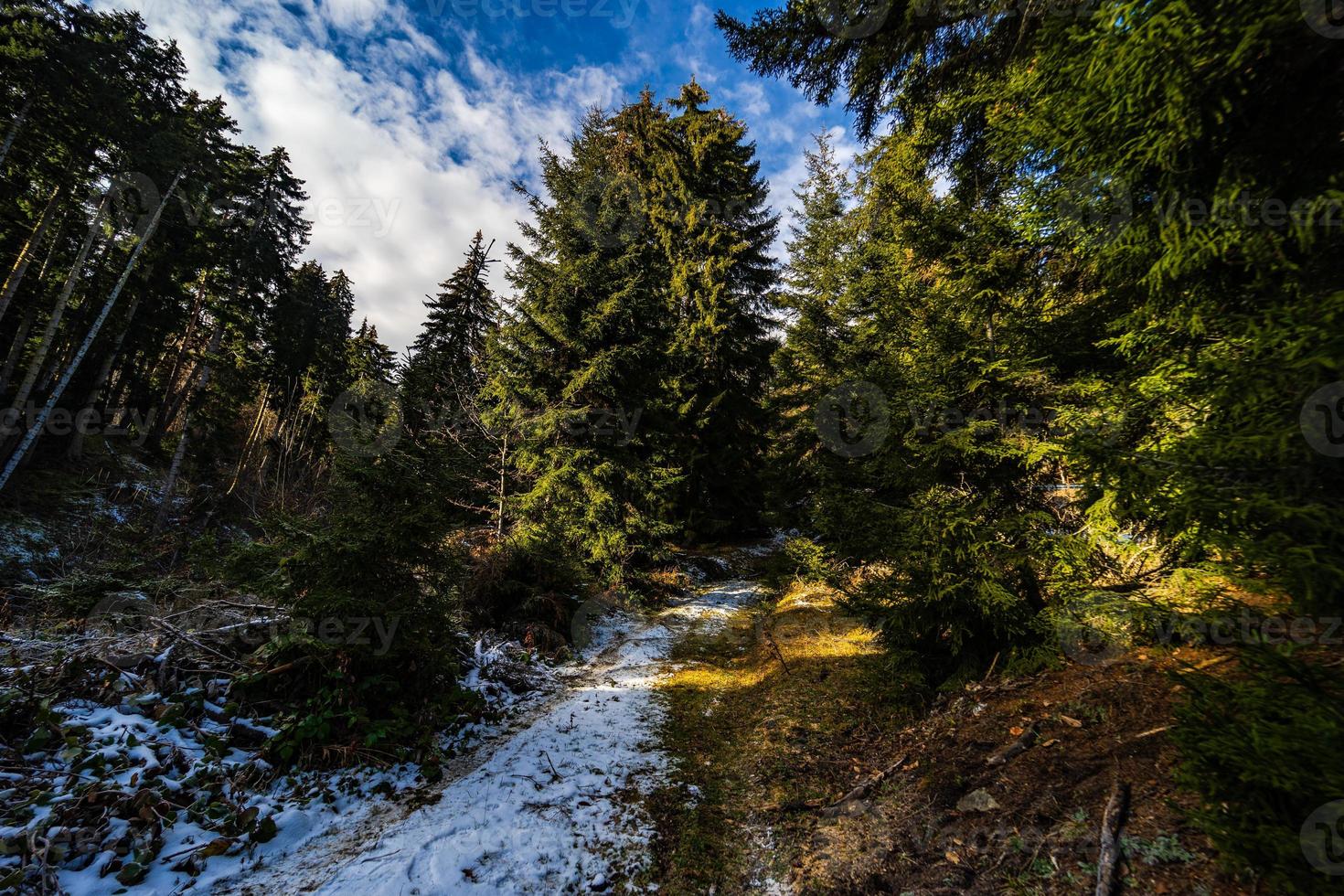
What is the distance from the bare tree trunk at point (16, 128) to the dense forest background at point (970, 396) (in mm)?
120

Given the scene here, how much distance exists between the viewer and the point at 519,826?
4.05m

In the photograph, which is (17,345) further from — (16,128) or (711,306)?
(711,306)

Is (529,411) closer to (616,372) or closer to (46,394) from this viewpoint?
(616,372)

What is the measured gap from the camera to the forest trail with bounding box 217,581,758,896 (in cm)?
334

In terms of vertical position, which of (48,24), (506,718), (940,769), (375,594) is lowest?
(506,718)

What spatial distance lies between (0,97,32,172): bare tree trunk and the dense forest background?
120 mm

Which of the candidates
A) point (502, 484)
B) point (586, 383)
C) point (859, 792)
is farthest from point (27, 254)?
point (859, 792)

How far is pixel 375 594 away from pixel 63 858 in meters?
2.57

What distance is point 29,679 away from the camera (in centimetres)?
397

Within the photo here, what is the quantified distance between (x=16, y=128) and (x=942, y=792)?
27765 millimetres

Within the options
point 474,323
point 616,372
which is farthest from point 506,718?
point 474,323

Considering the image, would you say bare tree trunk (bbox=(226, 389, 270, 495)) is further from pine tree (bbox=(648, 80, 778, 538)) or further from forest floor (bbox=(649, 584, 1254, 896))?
forest floor (bbox=(649, 584, 1254, 896))

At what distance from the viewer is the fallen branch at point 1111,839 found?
2531mm

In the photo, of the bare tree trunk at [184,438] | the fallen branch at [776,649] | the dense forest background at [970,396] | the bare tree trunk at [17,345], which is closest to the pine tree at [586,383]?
the dense forest background at [970,396]
